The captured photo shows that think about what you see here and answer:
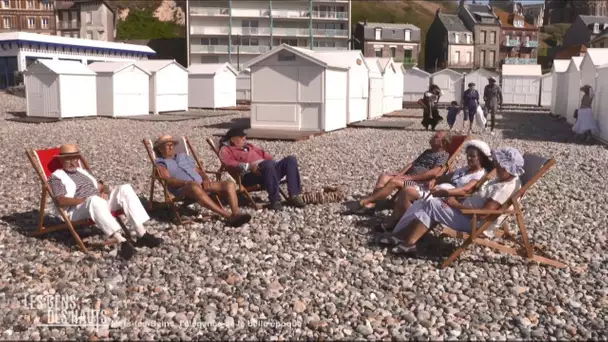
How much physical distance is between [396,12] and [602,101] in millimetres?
80987

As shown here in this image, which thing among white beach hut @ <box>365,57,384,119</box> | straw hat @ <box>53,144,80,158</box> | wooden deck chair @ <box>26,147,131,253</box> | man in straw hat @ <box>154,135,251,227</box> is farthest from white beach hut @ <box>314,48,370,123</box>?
straw hat @ <box>53,144,80,158</box>

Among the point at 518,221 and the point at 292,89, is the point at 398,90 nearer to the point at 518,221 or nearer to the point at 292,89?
the point at 292,89

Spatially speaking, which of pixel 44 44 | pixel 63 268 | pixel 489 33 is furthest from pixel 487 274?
pixel 489 33

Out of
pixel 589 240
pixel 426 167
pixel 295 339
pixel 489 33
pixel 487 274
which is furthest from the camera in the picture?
pixel 489 33

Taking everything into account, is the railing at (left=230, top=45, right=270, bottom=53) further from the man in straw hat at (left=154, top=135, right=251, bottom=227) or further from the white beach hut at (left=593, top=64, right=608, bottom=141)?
the man in straw hat at (left=154, top=135, right=251, bottom=227)

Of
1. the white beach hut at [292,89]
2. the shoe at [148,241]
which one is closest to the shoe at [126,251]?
the shoe at [148,241]

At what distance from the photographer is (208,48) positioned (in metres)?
59.4

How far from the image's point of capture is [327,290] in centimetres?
498

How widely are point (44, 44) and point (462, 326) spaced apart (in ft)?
146

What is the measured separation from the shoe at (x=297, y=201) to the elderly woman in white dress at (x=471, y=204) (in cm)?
203

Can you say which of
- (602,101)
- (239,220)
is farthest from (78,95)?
(239,220)

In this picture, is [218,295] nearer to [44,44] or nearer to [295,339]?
[295,339]

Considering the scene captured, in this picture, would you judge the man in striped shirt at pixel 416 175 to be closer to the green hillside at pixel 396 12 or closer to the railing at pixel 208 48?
the railing at pixel 208 48

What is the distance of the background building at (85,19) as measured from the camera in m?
66.6
